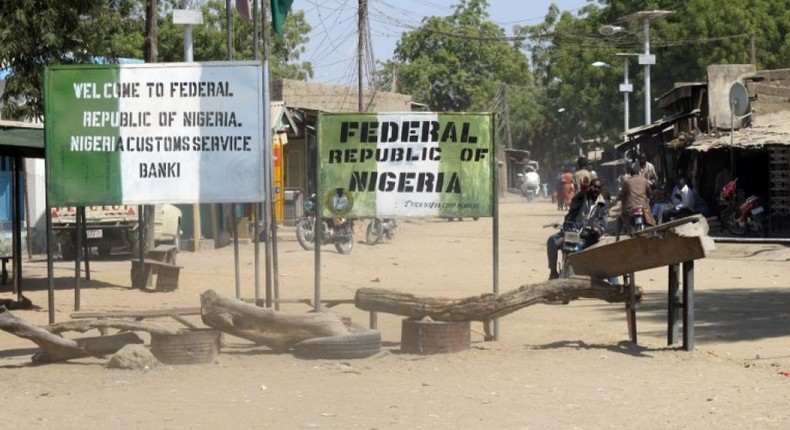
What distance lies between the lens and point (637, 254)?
420 inches

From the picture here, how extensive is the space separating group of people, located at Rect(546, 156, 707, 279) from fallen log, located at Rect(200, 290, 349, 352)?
5271 mm

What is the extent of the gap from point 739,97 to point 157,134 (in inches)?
769

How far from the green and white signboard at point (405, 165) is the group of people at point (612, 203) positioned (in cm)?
370

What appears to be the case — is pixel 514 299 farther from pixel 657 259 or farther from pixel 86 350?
pixel 86 350

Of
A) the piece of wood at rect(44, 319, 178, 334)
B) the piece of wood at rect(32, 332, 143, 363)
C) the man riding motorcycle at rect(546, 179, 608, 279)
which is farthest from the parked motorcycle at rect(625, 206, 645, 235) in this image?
the piece of wood at rect(32, 332, 143, 363)

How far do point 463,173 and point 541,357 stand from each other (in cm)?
211

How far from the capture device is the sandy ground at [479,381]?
26.8 feet

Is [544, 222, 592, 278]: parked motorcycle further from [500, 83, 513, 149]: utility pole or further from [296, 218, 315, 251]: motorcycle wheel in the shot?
[500, 83, 513, 149]: utility pole

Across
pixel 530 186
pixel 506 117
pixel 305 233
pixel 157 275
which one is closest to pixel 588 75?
pixel 530 186

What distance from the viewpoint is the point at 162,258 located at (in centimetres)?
1938

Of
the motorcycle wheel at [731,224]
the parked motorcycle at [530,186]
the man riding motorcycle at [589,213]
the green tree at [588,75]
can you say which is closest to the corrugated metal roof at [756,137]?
the motorcycle wheel at [731,224]

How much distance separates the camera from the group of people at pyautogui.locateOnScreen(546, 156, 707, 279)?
15352 millimetres

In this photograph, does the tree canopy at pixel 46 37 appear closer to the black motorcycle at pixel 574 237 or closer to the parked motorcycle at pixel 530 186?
the black motorcycle at pixel 574 237

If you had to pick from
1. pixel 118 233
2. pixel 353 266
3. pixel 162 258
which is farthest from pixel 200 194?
pixel 118 233
